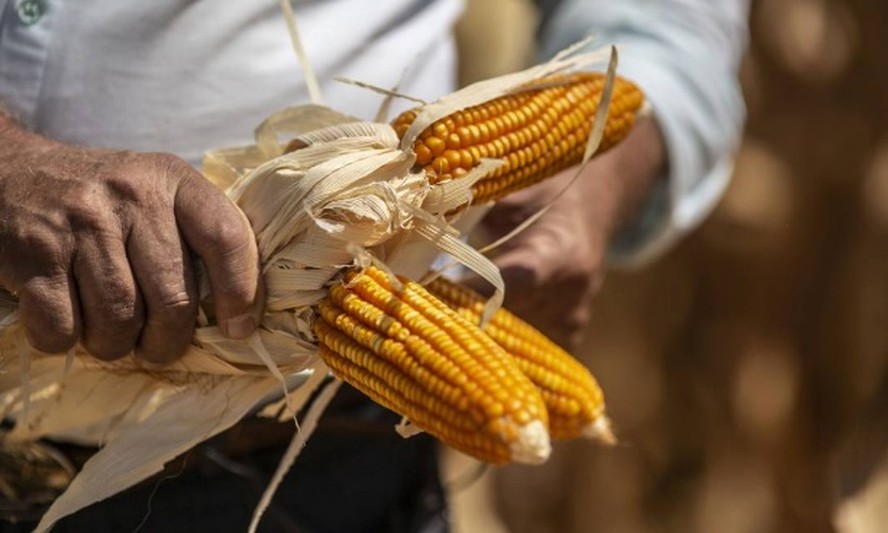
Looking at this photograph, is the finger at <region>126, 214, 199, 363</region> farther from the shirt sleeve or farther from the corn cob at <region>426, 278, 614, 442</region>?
the shirt sleeve

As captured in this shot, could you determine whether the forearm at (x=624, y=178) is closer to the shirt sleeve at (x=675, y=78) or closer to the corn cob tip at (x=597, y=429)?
the shirt sleeve at (x=675, y=78)

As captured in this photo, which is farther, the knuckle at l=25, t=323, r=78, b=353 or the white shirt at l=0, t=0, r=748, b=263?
the white shirt at l=0, t=0, r=748, b=263

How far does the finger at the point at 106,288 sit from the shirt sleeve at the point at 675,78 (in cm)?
69

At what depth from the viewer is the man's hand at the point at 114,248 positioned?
35.2 inches

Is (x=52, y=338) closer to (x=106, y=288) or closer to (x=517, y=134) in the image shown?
(x=106, y=288)

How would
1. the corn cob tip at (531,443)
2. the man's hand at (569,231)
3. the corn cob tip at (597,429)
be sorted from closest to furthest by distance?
the corn cob tip at (531,443) → the corn cob tip at (597,429) → the man's hand at (569,231)

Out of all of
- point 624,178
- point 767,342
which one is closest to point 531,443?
point 624,178

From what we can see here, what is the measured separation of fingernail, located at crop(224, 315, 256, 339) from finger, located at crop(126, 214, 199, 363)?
0.03 metres

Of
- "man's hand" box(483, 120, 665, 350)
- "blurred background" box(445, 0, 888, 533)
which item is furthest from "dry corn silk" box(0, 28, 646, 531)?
"blurred background" box(445, 0, 888, 533)

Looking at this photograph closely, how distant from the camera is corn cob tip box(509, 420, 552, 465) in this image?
83 centimetres

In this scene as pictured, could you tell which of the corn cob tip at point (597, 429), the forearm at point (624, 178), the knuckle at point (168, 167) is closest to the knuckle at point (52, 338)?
the knuckle at point (168, 167)

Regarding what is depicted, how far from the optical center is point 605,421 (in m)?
1.07

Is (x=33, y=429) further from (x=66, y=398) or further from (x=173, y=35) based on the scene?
(x=173, y=35)

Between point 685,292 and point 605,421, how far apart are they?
2.18 meters
